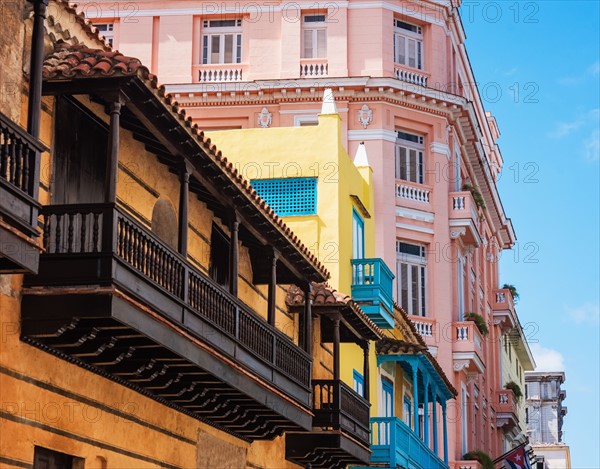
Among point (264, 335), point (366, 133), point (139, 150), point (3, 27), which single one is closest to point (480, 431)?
point (366, 133)

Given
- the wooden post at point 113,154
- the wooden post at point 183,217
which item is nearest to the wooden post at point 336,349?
the wooden post at point 183,217

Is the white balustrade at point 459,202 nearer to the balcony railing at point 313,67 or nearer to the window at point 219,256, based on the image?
the balcony railing at point 313,67

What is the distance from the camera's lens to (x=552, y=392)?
8719 cm

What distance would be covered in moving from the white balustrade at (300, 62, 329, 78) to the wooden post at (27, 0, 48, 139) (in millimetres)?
24320

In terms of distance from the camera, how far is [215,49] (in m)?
37.2

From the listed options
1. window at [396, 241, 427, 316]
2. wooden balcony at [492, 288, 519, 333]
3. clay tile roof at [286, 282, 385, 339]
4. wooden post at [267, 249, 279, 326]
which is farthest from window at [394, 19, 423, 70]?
wooden post at [267, 249, 279, 326]

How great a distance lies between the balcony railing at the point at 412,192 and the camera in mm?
36219

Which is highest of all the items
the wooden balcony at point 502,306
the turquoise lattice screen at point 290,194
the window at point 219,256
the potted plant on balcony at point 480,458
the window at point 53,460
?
the wooden balcony at point 502,306

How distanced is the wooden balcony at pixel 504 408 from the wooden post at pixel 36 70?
37369mm

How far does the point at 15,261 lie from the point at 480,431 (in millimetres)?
33572

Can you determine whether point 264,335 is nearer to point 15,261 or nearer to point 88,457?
point 88,457

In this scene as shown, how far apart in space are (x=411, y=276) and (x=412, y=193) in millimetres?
2290

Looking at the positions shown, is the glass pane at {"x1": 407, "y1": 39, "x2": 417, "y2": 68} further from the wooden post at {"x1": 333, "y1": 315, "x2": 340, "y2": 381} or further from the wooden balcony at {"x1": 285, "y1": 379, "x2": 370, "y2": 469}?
the wooden post at {"x1": 333, "y1": 315, "x2": 340, "y2": 381}

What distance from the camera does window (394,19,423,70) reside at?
1478 inches
